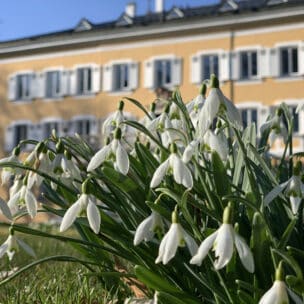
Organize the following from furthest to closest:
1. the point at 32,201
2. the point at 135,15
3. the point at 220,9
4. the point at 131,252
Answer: the point at 135,15 < the point at 220,9 < the point at 131,252 < the point at 32,201

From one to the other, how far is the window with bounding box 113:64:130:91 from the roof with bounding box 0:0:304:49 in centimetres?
154

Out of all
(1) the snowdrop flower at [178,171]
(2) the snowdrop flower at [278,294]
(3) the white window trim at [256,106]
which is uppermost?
(1) the snowdrop flower at [178,171]

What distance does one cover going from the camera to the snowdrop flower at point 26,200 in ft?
6.07

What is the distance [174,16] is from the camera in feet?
78.0

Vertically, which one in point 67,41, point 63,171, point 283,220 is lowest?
point 283,220

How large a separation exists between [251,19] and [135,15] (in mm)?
8314

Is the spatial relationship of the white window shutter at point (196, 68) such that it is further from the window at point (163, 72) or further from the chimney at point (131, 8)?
the chimney at point (131, 8)

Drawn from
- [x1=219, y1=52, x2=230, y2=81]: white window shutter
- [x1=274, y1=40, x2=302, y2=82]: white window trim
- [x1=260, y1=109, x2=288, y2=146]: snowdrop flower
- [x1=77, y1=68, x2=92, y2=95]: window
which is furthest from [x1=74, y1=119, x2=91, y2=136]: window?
[x1=260, y1=109, x2=288, y2=146]: snowdrop flower

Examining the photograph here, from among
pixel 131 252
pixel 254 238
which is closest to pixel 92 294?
pixel 131 252

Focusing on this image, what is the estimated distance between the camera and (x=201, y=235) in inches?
67.6

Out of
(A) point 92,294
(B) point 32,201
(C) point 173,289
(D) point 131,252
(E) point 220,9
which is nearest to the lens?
(C) point 173,289

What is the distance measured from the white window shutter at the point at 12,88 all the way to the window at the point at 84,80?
322 cm

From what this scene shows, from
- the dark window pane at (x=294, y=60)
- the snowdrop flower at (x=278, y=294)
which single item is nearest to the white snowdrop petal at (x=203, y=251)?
the snowdrop flower at (x=278, y=294)

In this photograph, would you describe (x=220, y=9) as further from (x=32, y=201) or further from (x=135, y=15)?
(x=32, y=201)
